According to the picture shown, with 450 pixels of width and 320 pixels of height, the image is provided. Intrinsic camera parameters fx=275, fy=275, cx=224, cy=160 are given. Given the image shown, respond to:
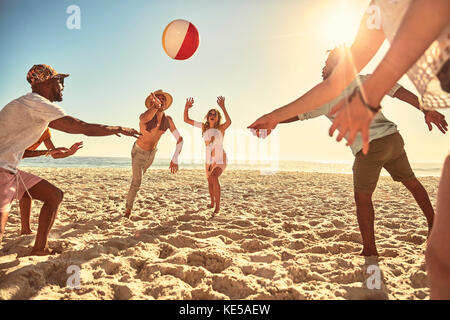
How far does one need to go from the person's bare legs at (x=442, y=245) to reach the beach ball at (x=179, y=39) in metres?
4.53

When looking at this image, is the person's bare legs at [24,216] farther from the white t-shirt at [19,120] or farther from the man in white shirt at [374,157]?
the man in white shirt at [374,157]

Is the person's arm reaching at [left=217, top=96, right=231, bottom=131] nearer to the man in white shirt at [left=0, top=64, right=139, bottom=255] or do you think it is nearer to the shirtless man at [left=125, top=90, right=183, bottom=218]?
the shirtless man at [left=125, top=90, right=183, bottom=218]

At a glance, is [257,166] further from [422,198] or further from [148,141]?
[422,198]

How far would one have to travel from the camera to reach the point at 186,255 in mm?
2873

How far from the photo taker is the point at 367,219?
9.62 feet

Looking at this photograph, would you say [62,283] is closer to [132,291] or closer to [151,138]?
[132,291]

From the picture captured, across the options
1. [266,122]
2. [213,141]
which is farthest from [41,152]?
[266,122]

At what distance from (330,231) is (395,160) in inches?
56.6

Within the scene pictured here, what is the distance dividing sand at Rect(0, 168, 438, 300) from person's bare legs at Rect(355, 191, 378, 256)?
14cm

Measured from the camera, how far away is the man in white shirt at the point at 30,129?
2.51 m

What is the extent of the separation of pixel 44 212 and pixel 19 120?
98 centimetres

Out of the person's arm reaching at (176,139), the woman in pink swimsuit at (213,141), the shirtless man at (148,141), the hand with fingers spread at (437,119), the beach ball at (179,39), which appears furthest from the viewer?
the woman in pink swimsuit at (213,141)

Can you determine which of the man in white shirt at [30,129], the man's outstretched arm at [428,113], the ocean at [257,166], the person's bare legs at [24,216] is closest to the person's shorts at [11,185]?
the man in white shirt at [30,129]
